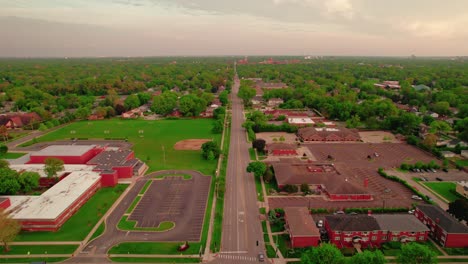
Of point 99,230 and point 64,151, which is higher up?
point 64,151

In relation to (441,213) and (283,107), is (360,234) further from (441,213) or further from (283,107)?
(283,107)

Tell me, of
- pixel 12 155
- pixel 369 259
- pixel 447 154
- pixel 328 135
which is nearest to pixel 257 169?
pixel 369 259

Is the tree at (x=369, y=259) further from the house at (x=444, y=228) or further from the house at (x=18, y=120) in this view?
the house at (x=18, y=120)

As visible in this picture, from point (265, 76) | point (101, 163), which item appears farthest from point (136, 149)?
point (265, 76)

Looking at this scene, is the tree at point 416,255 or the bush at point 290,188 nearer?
the tree at point 416,255

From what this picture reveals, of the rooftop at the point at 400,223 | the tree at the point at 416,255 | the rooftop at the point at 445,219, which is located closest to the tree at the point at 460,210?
the rooftop at the point at 445,219

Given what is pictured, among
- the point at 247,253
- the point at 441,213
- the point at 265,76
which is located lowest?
the point at 247,253

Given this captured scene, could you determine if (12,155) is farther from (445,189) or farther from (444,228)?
(445,189)
